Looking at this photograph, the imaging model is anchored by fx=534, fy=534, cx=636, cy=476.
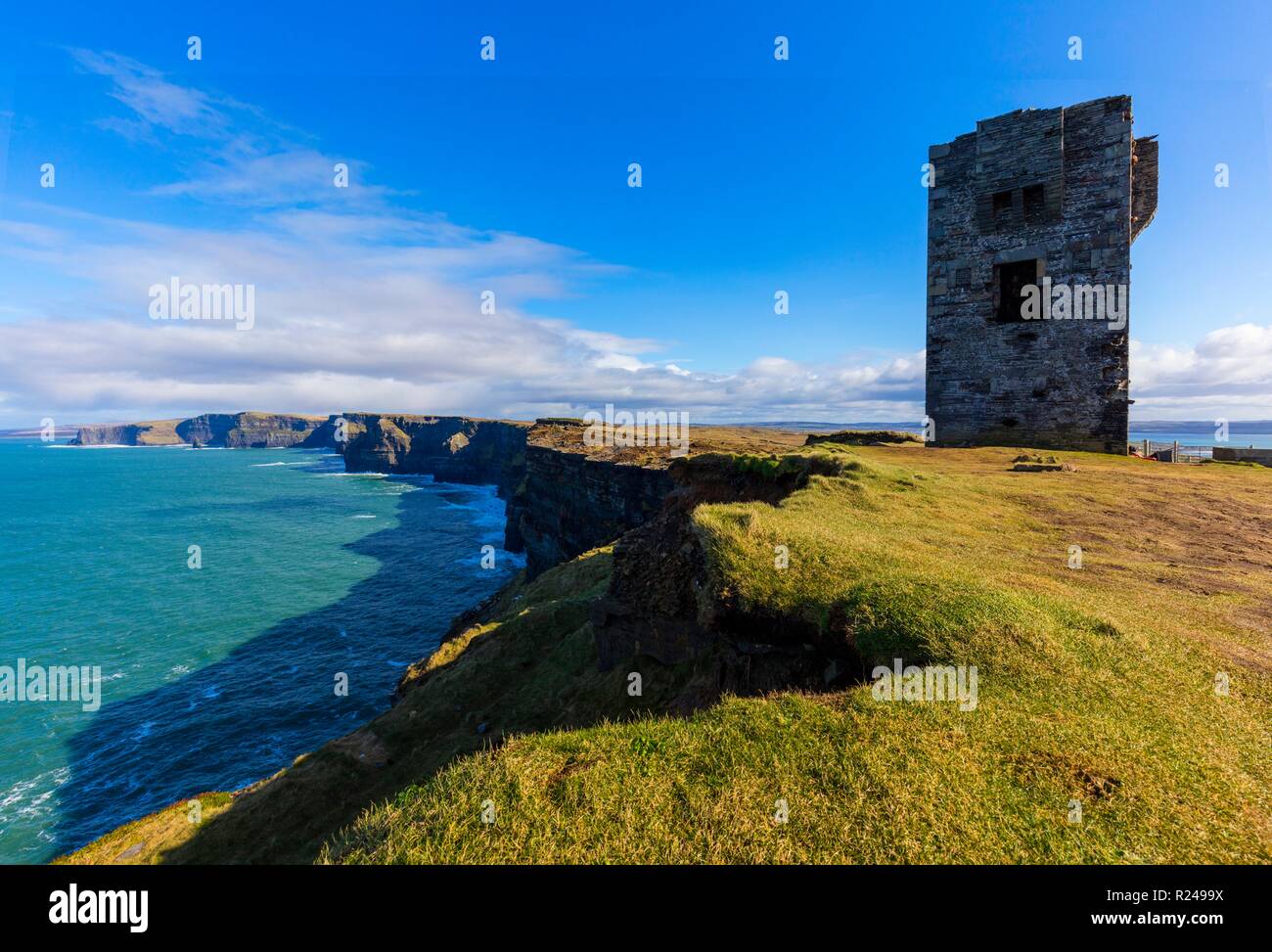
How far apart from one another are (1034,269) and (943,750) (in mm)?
26866

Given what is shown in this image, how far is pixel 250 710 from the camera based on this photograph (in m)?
32.2

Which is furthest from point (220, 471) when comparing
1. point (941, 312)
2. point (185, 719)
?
point (941, 312)

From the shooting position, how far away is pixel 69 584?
55062mm

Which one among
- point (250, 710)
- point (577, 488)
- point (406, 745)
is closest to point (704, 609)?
point (406, 745)

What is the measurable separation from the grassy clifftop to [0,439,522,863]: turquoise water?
20.8m

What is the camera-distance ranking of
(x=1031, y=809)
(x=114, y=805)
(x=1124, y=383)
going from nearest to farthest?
(x=1031, y=809), (x=1124, y=383), (x=114, y=805)

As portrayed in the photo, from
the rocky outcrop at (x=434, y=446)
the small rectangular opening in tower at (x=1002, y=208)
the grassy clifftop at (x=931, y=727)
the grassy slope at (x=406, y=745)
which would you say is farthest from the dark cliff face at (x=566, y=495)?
the grassy clifftop at (x=931, y=727)

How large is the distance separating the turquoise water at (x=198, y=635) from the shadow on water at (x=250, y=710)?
116mm

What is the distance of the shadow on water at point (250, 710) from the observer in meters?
25.5

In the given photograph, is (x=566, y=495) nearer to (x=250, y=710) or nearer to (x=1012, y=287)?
(x=250, y=710)

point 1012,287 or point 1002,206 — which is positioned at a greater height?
point 1002,206

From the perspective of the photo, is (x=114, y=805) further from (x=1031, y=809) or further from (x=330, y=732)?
(x=1031, y=809)

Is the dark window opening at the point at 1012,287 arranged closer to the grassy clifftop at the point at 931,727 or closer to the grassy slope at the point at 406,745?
the grassy clifftop at the point at 931,727
